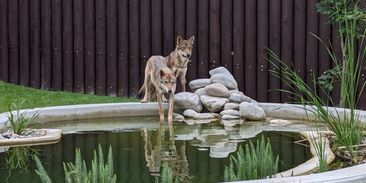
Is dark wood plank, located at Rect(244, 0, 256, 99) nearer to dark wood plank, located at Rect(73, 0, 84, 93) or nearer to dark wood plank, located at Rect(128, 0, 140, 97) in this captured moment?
dark wood plank, located at Rect(128, 0, 140, 97)

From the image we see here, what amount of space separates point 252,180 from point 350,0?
6037 mm

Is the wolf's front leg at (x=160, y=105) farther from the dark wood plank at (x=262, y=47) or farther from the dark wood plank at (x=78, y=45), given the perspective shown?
the dark wood plank at (x=78, y=45)

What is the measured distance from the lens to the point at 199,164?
24.9ft

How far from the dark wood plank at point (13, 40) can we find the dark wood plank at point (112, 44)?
5.96ft

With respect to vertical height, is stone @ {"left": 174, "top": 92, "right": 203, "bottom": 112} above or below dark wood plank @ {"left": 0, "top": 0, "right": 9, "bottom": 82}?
below

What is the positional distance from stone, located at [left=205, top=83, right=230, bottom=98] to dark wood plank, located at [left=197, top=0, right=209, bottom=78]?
226cm

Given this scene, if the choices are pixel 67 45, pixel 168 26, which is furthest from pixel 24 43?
pixel 168 26

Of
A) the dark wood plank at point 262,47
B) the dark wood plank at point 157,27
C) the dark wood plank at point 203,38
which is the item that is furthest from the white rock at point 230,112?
the dark wood plank at point 157,27

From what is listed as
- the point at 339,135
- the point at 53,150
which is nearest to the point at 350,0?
the point at 339,135

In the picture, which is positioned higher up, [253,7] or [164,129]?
[253,7]

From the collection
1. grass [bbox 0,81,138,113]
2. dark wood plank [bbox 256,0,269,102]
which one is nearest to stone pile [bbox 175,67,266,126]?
dark wood plank [bbox 256,0,269,102]

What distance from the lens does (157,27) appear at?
45.1 feet

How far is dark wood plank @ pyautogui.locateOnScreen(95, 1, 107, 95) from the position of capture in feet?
46.6

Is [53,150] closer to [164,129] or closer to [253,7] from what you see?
[164,129]
